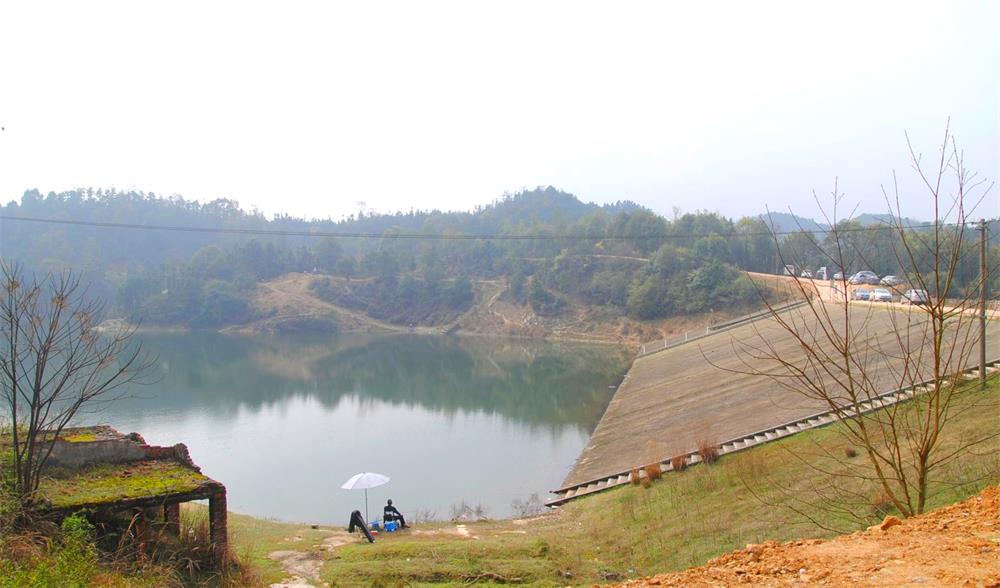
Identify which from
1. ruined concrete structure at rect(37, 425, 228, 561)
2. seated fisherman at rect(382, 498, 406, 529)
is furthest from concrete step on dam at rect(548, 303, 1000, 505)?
ruined concrete structure at rect(37, 425, 228, 561)

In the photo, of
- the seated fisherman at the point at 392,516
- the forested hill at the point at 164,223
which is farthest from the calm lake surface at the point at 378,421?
the forested hill at the point at 164,223

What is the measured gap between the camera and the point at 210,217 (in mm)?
136875

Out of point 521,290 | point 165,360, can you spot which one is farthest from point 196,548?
point 521,290

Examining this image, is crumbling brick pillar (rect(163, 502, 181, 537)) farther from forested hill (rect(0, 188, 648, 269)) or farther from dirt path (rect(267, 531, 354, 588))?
forested hill (rect(0, 188, 648, 269))

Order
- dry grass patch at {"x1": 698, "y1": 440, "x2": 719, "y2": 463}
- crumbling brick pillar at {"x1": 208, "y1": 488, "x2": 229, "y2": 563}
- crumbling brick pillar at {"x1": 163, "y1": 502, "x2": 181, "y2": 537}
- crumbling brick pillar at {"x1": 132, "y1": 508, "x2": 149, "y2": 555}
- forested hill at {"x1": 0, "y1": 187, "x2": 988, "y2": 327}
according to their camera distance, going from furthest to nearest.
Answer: forested hill at {"x1": 0, "y1": 187, "x2": 988, "y2": 327}
dry grass patch at {"x1": 698, "y1": 440, "x2": 719, "y2": 463}
crumbling brick pillar at {"x1": 208, "y1": 488, "x2": 229, "y2": 563}
crumbling brick pillar at {"x1": 163, "y1": 502, "x2": 181, "y2": 537}
crumbling brick pillar at {"x1": 132, "y1": 508, "x2": 149, "y2": 555}

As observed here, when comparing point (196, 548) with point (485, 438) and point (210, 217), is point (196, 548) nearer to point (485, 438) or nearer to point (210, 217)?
point (485, 438)

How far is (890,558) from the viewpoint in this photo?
5203mm

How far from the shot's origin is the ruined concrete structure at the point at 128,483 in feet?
29.7

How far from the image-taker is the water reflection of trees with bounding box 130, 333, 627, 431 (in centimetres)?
3478

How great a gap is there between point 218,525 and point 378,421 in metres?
21.4

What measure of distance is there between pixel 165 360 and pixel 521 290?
118 feet

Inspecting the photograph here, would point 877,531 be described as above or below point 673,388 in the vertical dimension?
above

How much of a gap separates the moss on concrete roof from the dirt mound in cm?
655

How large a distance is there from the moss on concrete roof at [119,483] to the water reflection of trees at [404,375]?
19787 millimetres
